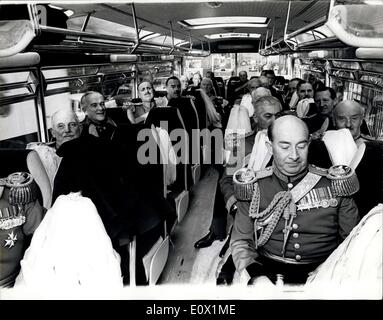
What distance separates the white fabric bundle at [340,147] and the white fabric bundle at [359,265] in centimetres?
83

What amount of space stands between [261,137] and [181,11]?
1213mm

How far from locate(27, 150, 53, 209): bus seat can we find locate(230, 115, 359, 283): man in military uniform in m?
1.13

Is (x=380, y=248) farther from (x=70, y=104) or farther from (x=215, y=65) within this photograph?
(x=215, y=65)

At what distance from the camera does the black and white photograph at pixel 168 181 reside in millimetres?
1515

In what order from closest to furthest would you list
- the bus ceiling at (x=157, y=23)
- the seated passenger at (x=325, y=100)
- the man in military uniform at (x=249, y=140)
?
the bus ceiling at (x=157, y=23) < the man in military uniform at (x=249, y=140) < the seated passenger at (x=325, y=100)

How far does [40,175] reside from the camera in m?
2.15

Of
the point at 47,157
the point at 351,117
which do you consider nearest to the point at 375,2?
the point at 351,117

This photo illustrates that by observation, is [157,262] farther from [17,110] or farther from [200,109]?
[200,109]

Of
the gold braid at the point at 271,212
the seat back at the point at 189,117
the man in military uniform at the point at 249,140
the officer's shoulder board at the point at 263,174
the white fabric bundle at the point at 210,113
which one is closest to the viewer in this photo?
the gold braid at the point at 271,212

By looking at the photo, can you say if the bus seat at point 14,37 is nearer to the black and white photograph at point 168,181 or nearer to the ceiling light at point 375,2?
the black and white photograph at point 168,181

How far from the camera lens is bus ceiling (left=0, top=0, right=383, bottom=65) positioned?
1422 mm

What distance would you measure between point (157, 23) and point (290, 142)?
213 cm

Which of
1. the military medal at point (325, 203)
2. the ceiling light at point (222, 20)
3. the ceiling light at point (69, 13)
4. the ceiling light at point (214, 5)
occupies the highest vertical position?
the ceiling light at point (214, 5)

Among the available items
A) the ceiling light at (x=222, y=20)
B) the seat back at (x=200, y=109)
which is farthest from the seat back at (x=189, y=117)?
the ceiling light at (x=222, y=20)
